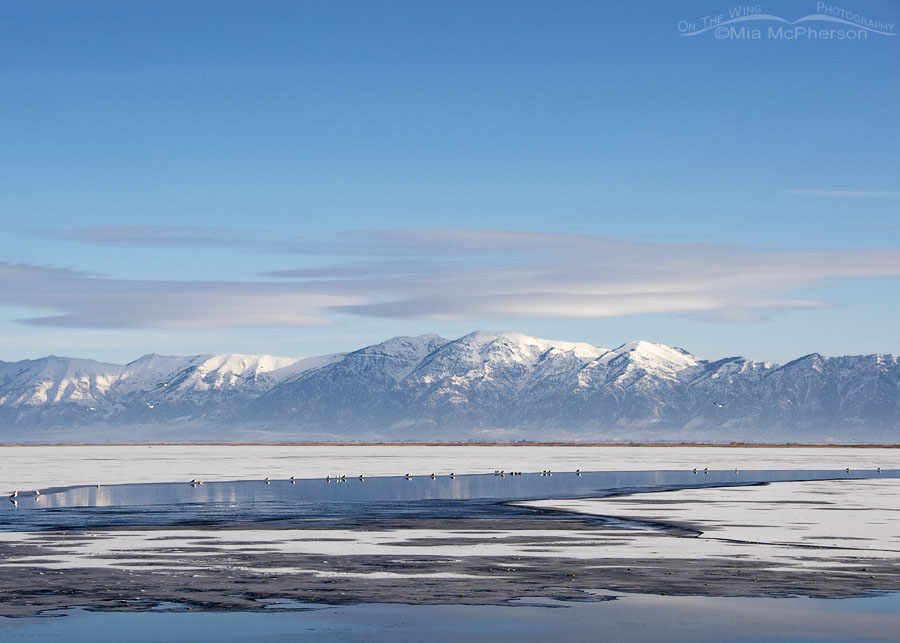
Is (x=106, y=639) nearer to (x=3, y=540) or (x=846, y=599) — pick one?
(x=846, y=599)

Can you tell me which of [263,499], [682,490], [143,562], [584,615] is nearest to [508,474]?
[682,490]

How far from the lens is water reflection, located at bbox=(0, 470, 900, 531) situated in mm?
46531

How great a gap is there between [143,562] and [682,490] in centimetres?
4011

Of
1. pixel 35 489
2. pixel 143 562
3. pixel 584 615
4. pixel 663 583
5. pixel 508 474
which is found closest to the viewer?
pixel 584 615

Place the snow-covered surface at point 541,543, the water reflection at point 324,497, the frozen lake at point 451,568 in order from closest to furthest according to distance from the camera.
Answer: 1. the frozen lake at point 451,568
2. the snow-covered surface at point 541,543
3. the water reflection at point 324,497

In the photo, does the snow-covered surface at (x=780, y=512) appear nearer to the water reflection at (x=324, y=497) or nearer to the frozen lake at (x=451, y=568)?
the frozen lake at (x=451, y=568)

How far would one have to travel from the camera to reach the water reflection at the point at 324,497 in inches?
1832

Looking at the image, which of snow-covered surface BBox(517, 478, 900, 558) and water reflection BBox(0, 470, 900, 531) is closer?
snow-covered surface BBox(517, 478, 900, 558)

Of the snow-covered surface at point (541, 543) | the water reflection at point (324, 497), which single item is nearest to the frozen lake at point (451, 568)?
the snow-covered surface at point (541, 543)

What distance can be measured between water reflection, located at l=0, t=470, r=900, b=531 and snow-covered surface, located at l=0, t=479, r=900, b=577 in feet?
19.4

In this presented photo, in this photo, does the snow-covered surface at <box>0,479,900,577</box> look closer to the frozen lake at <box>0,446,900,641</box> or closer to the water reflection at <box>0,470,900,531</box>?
the frozen lake at <box>0,446,900,641</box>

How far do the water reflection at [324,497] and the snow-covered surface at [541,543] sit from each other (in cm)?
592

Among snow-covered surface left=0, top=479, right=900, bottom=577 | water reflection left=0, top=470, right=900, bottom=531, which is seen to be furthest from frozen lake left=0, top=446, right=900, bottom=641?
water reflection left=0, top=470, right=900, bottom=531

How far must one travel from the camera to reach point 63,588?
2608cm
